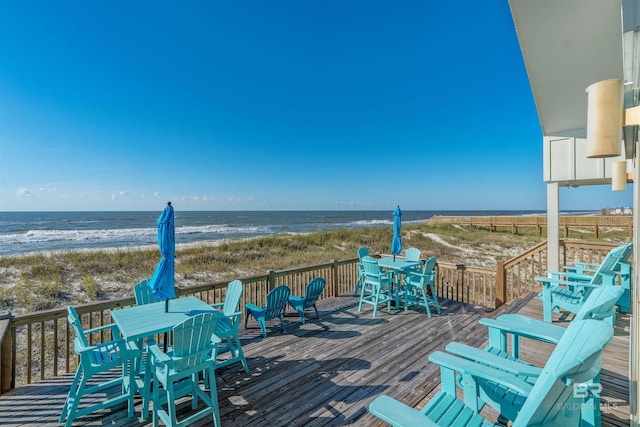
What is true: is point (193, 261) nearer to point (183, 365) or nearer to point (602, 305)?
point (183, 365)

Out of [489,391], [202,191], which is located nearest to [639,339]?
[489,391]

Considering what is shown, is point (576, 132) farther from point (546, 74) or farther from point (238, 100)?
point (238, 100)

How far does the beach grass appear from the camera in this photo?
775cm

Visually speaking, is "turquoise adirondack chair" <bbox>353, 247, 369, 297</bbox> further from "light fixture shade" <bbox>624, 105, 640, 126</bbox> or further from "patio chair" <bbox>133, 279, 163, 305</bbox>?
"light fixture shade" <bbox>624, 105, 640, 126</bbox>

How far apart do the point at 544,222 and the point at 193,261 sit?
2171 cm

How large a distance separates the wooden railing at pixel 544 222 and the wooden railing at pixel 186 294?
922cm

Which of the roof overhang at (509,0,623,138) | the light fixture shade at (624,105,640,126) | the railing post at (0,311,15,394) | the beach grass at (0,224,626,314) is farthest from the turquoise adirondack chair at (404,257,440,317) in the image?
the beach grass at (0,224,626,314)

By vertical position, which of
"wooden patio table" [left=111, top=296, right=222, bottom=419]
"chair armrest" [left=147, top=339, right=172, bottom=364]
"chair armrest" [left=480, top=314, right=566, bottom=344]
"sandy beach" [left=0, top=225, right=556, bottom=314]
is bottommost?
"sandy beach" [left=0, top=225, right=556, bottom=314]

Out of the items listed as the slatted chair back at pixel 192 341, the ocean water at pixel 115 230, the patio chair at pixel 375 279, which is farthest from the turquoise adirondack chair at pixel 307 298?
the ocean water at pixel 115 230

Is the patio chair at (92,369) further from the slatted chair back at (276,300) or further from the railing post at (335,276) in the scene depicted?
the railing post at (335,276)

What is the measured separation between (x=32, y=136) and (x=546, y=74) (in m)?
21.0

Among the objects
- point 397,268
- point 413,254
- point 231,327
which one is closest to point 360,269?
point 397,268

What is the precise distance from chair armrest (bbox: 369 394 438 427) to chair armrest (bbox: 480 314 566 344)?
1229mm

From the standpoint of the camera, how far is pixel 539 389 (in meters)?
1.04
